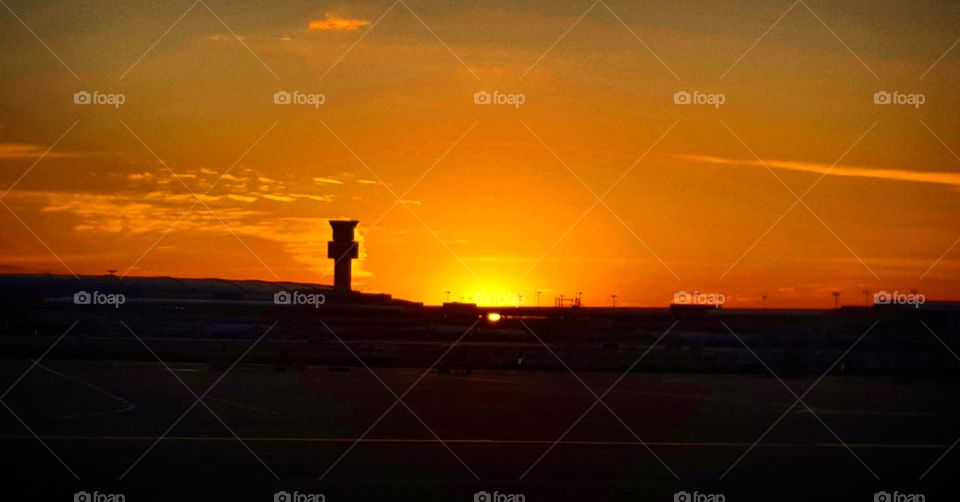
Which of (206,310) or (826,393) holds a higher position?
(206,310)

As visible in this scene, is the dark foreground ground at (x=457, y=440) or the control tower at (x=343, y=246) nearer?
the dark foreground ground at (x=457, y=440)

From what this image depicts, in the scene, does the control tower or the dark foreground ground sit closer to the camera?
the dark foreground ground

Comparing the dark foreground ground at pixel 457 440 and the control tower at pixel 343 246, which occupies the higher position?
the control tower at pixel 343 246

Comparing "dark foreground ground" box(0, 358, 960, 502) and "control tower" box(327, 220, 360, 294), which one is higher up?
"control tower" box(327, 220, 360, 294)

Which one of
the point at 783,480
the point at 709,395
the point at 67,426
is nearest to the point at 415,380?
the point at 709,395

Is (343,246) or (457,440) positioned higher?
(343,246)

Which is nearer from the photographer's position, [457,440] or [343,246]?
[457,440]

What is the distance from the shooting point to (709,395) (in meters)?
33.2

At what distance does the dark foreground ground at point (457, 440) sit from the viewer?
49.3 feet

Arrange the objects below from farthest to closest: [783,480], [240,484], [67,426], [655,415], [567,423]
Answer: [655,415] → [567,423] → [67,426] → [783,480] → [240,484]

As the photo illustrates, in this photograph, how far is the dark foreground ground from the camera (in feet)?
49.3

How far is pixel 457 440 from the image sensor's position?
20.0 m

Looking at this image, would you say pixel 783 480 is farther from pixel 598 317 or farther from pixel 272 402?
pixel 598 317

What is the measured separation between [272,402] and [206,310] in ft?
133
